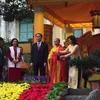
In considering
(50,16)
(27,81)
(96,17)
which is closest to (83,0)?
(96,17)

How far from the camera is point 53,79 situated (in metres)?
12.9

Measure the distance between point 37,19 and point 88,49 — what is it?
235cm

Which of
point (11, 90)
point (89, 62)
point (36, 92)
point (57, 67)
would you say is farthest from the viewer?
point (57, 67)

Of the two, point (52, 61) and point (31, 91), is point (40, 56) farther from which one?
point (31, 91)

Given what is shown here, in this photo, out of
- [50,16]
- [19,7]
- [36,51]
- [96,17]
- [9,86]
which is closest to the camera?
[9,86]

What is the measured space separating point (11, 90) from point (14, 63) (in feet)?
7.42

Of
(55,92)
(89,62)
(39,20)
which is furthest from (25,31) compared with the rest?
(89,62)

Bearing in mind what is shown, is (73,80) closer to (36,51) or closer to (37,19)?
(36,51)

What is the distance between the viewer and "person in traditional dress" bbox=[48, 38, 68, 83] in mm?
12773

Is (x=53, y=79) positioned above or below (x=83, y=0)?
below

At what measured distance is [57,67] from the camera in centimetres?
1291

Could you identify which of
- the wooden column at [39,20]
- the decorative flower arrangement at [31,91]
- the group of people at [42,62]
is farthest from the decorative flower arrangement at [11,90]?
the wooden column at [39,20]

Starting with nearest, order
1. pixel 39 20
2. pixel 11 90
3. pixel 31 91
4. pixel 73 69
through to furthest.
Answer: pixel 31 91
pixel 11 90
pixel 73 69
pixel 39 20

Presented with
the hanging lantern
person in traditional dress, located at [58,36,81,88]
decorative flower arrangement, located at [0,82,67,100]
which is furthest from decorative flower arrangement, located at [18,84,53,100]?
the hanging lantern
